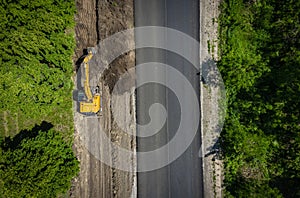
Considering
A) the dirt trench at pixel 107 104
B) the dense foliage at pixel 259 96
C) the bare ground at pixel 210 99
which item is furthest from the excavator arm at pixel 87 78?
the dense foliage at pixel 259 96

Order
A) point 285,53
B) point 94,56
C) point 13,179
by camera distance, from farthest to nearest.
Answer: point 94,56 → point 285,53 → point 13,179

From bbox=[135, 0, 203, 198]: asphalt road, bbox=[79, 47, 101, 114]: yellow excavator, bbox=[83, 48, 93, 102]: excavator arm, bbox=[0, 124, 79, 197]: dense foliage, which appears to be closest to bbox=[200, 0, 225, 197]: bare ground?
bbox=[135, 0, 203, 198]: asphalt road

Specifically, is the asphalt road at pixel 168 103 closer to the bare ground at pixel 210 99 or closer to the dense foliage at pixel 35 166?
the bare ground at pixel 210 99

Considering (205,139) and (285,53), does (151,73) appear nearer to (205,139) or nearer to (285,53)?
(205,139)

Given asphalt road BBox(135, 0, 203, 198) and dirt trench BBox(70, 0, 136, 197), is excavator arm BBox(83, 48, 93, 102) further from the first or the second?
asphalt road BBox(135, 0, 203, 198)

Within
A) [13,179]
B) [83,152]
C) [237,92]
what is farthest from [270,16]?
[13,179]

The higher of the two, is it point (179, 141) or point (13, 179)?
point (179, 141)

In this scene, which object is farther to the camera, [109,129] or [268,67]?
[109,129]
